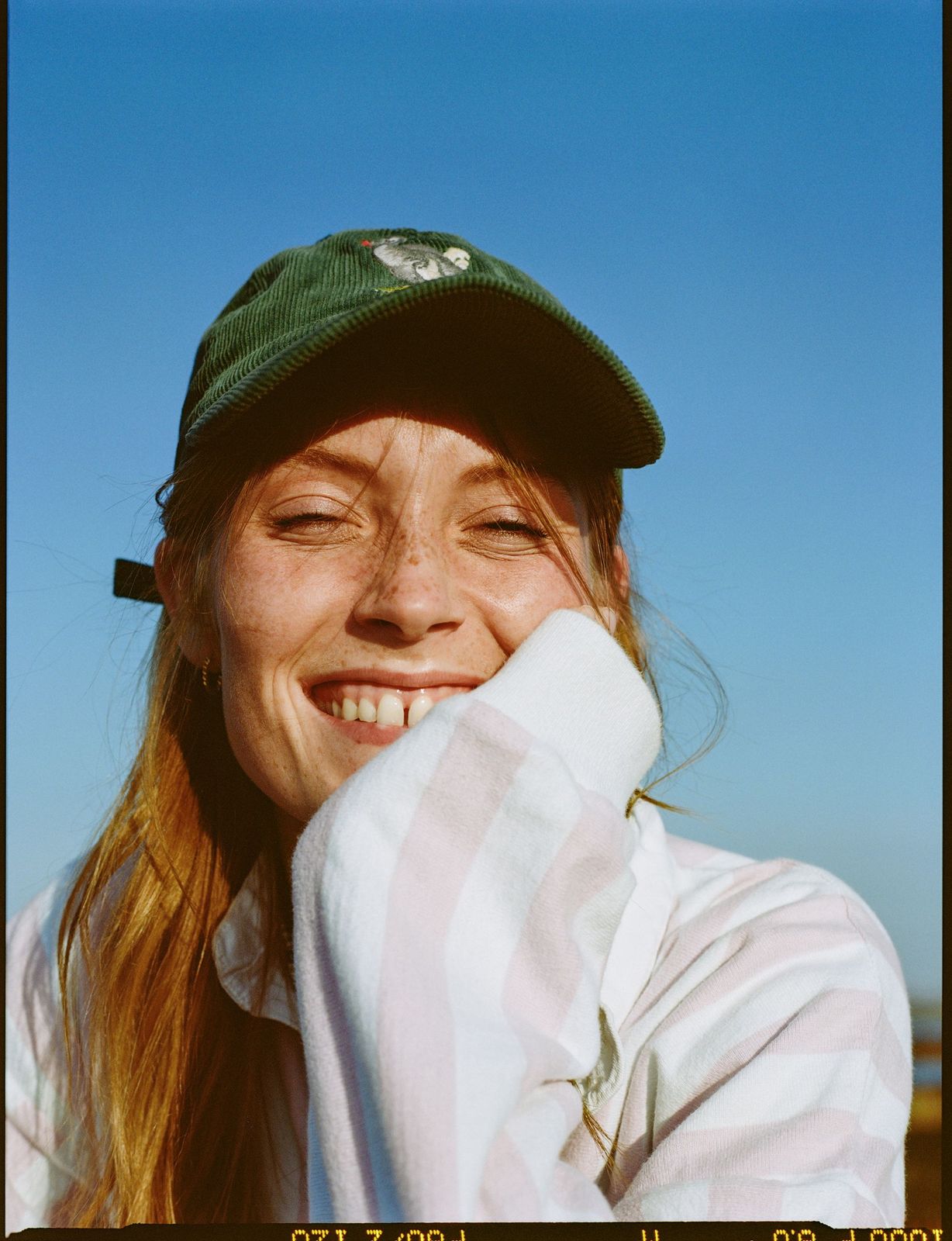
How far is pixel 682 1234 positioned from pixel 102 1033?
1078 millimetres

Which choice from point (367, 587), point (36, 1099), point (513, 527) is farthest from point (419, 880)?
point (36, 1099)

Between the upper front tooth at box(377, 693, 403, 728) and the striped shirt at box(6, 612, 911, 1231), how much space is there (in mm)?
199

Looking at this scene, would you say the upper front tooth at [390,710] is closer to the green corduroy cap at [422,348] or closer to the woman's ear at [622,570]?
the green corduroy cap at [422,348]

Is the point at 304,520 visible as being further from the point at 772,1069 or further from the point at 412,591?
the point at 772,1069

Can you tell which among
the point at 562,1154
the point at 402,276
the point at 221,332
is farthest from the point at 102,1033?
the point at 402,276

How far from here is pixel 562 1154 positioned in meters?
1.40

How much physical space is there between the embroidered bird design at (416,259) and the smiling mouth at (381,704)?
567 millimetres

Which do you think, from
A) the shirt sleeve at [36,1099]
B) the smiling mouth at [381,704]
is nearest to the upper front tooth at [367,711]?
the smiling mouth at [381,704]

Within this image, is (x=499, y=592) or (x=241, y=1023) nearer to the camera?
(x=499, y=592)

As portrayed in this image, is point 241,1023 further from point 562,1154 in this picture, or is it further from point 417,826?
point 417,826

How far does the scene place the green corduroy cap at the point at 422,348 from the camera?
4.72ft

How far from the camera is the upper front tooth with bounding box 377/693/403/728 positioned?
1.48 metres

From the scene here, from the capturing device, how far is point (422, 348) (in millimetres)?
→ 1515

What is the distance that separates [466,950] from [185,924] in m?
0.89
